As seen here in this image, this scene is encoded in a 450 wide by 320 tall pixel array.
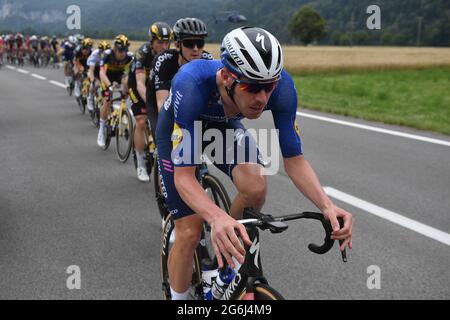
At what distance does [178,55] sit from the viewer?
5.13m

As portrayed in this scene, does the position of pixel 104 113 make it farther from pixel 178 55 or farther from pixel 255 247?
pixel 255 247

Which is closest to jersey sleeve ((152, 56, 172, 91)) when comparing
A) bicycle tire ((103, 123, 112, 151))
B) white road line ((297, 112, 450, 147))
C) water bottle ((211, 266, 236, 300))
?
water bottle ((211, 266, 236, 300))

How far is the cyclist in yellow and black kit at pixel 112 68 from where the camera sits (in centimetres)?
841

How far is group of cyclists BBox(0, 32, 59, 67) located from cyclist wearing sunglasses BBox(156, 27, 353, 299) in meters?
31.3

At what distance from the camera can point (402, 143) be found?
8.77m

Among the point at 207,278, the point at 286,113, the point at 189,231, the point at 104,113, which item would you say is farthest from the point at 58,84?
the point at 286,113

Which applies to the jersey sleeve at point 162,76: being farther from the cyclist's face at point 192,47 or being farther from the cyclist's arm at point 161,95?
the cyclist's face at point 192,47

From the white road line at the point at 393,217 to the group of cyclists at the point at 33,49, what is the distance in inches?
1154

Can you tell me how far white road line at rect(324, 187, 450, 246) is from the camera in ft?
15.9

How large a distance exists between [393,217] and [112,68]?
5.65 metres

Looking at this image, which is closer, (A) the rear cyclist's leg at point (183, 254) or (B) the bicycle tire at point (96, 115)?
(A) the rear cyclist's leg at point (183, 254)

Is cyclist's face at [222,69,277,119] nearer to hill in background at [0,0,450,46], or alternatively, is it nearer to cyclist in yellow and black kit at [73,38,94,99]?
cyclist in yellow and black kit at [73,38,94,99]

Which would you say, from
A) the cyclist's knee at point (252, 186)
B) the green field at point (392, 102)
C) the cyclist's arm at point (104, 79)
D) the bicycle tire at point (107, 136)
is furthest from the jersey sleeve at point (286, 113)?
the green field at point (392, 102)

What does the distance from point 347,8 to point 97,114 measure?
456 ft
